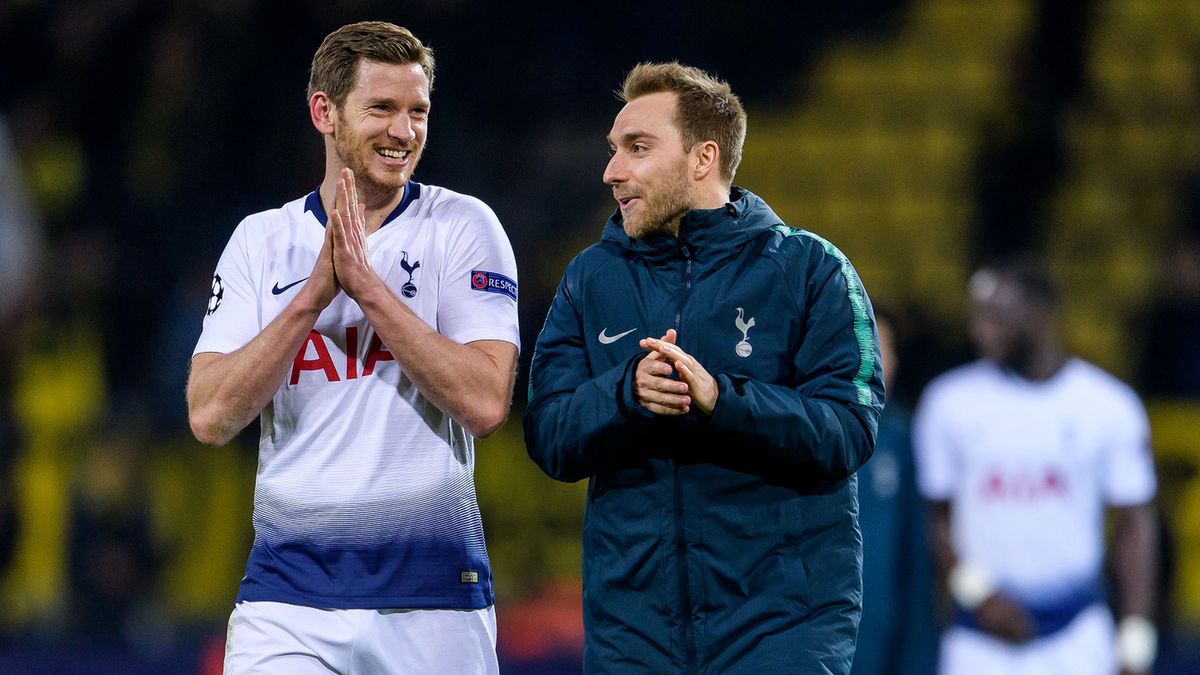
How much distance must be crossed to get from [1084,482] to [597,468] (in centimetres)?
367

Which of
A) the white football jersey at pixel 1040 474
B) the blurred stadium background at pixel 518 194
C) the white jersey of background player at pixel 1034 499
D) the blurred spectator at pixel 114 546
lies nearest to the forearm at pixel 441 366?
the white jersey of background player at pixel 1034 499

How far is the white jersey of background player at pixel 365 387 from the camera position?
4.16 m

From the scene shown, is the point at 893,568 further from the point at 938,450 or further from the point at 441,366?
the point at 441,366

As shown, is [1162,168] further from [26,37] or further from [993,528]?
[26,37]

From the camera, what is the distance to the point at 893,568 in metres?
6.11

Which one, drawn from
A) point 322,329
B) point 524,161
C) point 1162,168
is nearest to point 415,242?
point 322,329

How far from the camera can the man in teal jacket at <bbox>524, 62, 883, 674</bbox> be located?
3896mm

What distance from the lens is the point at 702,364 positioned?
13.3 feet

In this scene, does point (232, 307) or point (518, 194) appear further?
point (518, 194)

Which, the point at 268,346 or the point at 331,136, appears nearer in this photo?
the point at 268,346

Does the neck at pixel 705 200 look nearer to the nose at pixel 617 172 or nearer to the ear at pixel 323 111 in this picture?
the nose at pixel 617 172

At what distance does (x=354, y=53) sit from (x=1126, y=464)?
4.06m

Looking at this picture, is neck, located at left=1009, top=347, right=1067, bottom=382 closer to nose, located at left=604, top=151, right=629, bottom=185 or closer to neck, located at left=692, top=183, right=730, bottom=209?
neck, located at left=692, top=183, right=730, bottom=209

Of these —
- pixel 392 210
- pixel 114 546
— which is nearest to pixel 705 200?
pixel 392 210
